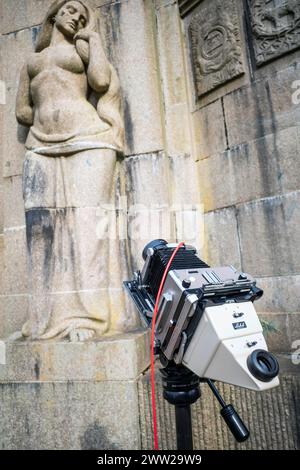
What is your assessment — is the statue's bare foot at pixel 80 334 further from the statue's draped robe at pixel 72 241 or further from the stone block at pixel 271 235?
the stone block at pixel 271 235

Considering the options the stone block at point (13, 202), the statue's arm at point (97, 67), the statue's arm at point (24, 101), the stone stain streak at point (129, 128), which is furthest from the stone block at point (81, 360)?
the statue's arm at point (97, 67)

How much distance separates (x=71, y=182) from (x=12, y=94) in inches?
66.1

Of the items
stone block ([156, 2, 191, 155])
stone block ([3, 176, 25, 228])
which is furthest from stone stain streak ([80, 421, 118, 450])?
stone block ([156, 2, 191, 155])

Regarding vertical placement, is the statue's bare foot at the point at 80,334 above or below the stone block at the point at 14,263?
below

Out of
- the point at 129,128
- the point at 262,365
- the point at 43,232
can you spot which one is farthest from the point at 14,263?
the point at 262,365

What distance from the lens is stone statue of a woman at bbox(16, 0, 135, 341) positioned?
2.91 metres

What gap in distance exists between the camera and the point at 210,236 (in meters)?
3.33

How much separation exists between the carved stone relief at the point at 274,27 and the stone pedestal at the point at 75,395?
268 cm

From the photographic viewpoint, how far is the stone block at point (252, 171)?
2807 mm

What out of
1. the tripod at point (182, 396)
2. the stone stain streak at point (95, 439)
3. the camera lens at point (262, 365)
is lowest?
the stone stain streak at point (95, 439)

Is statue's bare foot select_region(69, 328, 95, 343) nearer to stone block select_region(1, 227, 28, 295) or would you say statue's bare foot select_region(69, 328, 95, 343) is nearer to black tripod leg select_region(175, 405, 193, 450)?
stone block select_region(1, 227, 28, 295)

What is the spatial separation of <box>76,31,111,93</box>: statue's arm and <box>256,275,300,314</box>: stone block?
7.62ft

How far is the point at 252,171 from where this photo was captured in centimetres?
303
